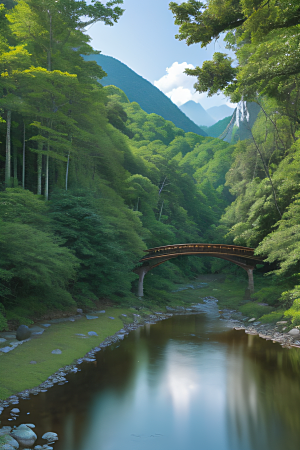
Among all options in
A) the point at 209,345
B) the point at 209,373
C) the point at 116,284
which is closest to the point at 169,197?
the point at 116,284

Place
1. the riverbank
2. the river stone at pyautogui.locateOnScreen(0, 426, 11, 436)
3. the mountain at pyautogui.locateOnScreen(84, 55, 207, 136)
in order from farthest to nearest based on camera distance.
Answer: the mountain at pyautogui.locateOnScreen(84, 55, 207, 136)
the riverbank
the river stone at pyautogui.locateOnScreen(0, 426, 11, 436)

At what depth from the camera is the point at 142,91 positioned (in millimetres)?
126062

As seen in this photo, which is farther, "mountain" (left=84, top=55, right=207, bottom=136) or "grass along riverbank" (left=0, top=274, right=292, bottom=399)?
"mountain" (left=84, top=55, right=207, bottom=136)

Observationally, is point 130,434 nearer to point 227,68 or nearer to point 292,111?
point 227,68

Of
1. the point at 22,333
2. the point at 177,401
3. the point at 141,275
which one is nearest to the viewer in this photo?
the point at 177,401

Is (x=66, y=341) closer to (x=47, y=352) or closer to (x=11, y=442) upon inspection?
(x=47, y=352)

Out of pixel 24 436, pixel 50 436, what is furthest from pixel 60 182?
pixel 24 436

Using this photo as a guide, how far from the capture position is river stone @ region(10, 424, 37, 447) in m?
7.75

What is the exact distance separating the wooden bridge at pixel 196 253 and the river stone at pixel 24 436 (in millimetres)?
22587

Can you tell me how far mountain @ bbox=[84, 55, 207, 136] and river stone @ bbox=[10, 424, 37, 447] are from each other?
396 feet

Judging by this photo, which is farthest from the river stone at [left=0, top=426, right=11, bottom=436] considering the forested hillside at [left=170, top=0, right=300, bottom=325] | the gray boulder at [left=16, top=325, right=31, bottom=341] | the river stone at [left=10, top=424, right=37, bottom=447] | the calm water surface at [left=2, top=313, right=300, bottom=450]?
the forested hillside at [left=170, top=0, right=300, bottom=325]

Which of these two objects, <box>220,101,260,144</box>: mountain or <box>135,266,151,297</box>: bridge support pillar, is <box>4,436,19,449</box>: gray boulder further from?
<box>220,101,260,144</box>: mountain

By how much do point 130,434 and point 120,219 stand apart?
1764cm

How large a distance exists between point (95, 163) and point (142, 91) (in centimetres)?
10316
